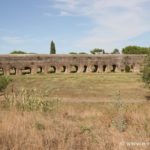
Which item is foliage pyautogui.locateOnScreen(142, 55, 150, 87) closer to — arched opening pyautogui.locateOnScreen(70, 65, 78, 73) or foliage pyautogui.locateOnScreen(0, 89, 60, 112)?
foliage pyautogui.locateOnScreen(0, 89, 60, 112)

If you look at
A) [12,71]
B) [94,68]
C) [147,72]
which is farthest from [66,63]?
[147,72]

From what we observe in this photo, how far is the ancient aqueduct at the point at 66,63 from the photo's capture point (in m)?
56.1

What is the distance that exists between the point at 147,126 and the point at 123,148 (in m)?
2.93

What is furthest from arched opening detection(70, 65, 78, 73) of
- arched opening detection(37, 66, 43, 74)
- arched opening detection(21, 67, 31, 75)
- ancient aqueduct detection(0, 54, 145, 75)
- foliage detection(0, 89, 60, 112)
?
foliage detection(0, 89, 60, 112)

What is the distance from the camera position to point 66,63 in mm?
58312

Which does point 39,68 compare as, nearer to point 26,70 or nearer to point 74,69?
point 26,70

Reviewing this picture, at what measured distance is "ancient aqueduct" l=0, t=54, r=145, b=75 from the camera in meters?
56.1

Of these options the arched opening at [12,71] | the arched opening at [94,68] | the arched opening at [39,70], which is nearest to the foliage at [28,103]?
the arched opening at [12,71]

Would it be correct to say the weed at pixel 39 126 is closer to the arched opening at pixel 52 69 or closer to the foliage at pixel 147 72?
the foliage at pixel 147 72

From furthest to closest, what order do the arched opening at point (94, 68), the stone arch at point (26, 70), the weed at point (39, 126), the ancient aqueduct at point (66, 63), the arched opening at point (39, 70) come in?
1. the arched opening at point (94, 68)
2. the arched opening at point (39, 70)
3. the stone arch at point (26, 70)
4. the ancient aqueduct at point (66, 63)
5. the weed at point (39, 126)

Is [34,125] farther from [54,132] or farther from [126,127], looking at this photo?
[126,127]

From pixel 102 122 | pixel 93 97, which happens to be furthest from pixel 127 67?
pixel 102 122

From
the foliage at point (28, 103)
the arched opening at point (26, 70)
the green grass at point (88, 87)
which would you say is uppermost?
the foliage at point (28, 103)

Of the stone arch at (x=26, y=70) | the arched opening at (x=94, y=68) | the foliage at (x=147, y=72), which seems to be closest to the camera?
the foliage at (x=147, y=72)
